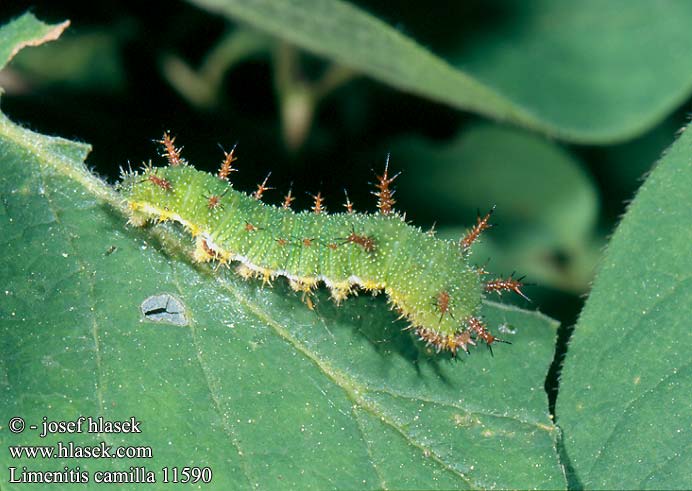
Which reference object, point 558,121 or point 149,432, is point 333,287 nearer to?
point 149,432

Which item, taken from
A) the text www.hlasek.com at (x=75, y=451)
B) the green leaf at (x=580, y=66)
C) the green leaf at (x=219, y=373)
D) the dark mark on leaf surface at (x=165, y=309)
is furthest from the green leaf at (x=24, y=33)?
the text www.hlasek.com at (x=75, y=451)

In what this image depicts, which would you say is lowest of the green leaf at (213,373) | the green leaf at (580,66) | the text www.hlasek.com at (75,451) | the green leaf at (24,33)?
→ the text www.hlasek.com at (75,451)

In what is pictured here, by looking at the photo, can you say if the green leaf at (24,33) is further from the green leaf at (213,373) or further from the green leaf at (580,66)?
the green leaf at (580,66)

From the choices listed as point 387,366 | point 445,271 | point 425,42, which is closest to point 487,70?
point 425,42

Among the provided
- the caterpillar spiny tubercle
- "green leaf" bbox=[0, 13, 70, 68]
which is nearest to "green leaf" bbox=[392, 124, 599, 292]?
the caterpillar spiny tubercle

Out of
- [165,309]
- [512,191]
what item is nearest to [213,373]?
[165,309]

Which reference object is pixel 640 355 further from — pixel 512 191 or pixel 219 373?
pixel 512 191
